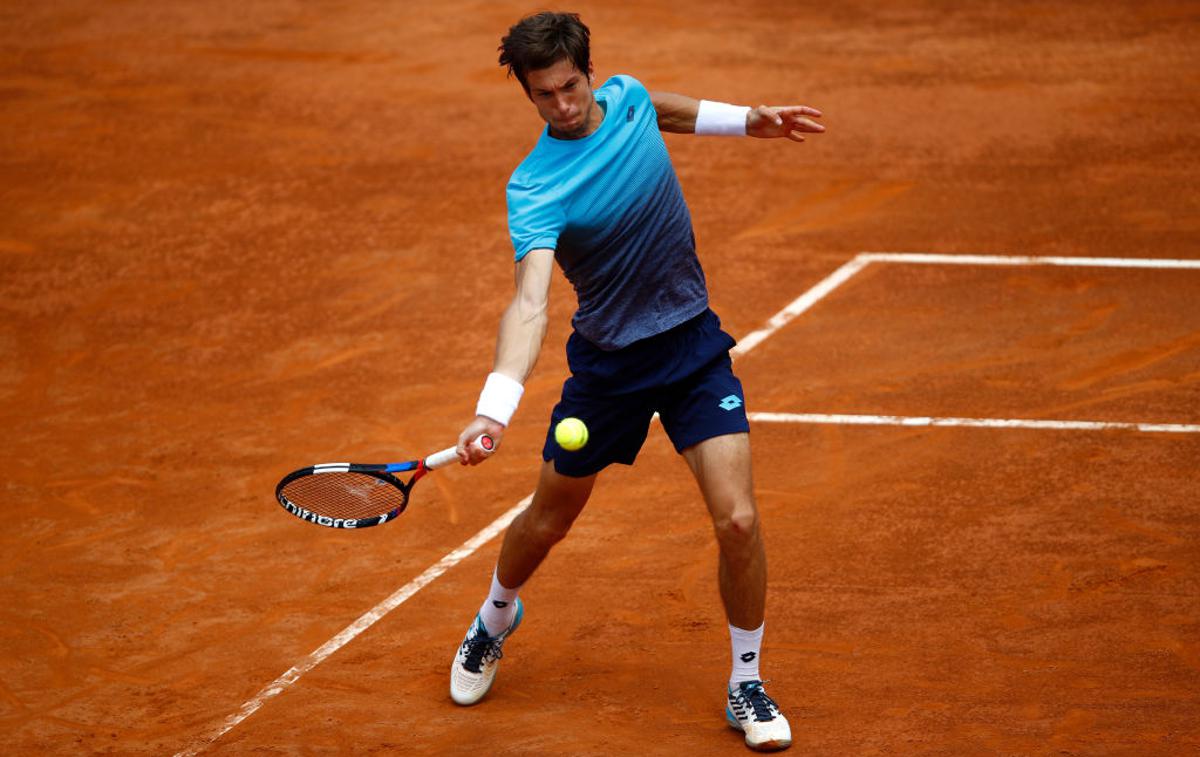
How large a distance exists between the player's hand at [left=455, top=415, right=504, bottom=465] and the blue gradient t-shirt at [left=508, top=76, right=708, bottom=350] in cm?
64

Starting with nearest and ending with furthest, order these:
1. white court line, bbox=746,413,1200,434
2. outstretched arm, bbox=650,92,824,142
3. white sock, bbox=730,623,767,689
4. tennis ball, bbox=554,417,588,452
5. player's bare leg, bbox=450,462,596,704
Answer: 1. tennis ball, bbox=554,417,588,452
2. white sock, bbox=730,623,767,689
3. player's bare leg, bbox=450,462,596,704
4. outstretched arm, bbox=650,92,824,142
5. white court line, bbox=746,413,1200,434

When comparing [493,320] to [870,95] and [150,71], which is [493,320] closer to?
[870,95]

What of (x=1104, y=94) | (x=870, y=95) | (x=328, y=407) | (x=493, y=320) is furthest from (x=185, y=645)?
(x=1104, y=94)

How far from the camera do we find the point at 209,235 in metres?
11.0

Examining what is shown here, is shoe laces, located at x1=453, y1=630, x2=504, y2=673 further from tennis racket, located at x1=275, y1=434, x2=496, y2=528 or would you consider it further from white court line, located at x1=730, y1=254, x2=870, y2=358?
white court line, located at x1=730, y1=254, x2=870, y2=358

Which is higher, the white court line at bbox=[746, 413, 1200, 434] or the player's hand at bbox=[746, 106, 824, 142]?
the player's hand at bbox=[746, 106, 824, 142]

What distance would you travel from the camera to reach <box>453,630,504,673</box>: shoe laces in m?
5.83

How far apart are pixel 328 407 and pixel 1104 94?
7.38 m

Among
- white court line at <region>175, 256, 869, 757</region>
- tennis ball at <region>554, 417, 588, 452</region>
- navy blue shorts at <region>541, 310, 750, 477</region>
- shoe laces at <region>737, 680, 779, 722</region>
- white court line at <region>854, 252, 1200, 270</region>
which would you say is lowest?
white court line at <region>854, 252, 1200, 270</region>

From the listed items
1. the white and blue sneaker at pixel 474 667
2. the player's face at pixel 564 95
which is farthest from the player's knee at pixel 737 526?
the player's face at pixel 564 95

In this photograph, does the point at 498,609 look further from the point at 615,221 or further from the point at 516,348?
the point at 615,221

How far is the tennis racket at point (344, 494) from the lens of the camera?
5.46 metres

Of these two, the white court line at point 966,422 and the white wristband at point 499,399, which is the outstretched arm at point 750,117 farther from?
the white court line at point 966,422

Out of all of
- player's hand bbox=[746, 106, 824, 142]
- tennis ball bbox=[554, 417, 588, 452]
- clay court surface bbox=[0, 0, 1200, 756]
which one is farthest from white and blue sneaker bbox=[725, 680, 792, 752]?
player's hand bbox=[746, 106, 824, 142]
